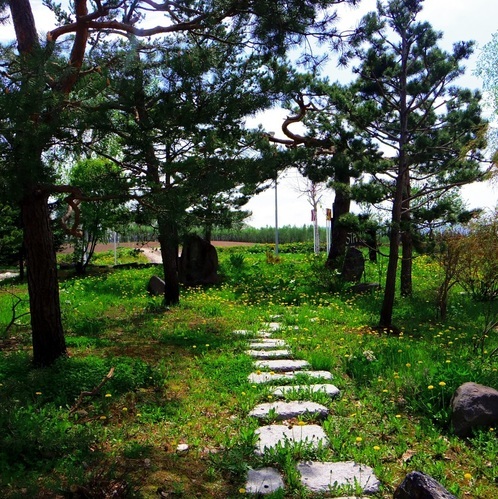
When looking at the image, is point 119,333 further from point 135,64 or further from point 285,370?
point 135,64

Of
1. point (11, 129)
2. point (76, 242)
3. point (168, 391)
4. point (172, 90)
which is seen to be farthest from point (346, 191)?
point (76, 242)

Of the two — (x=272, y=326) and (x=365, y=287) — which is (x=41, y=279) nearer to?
(x=272, y=326)

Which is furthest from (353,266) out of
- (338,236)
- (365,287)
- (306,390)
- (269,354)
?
(306,390)

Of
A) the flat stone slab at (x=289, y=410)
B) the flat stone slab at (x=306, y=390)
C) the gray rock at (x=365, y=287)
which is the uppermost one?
the gray rock at (x=365, y=287)

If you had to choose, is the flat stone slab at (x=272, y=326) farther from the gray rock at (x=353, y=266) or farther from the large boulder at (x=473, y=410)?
the gray rock at (x=353, y=266)

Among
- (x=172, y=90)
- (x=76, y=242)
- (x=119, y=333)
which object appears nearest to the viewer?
(x=172, y=90)

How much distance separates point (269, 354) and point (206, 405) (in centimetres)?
164

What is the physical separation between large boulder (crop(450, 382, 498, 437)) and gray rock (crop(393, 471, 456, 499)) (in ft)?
4.19

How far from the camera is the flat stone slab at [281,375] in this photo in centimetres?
490

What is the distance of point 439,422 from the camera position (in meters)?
3.96

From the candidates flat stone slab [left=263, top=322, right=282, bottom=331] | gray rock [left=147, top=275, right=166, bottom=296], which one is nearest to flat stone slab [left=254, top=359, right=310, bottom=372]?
Result: flat stone slab [left=263, top=322, right=282, bottom=331]

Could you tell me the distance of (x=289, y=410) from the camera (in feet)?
13.5

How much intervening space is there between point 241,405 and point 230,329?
3.07 metres

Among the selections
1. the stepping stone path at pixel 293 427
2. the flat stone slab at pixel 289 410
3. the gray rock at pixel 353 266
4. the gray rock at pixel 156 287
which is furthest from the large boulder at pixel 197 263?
the flat stone slab at pixel 289 410
